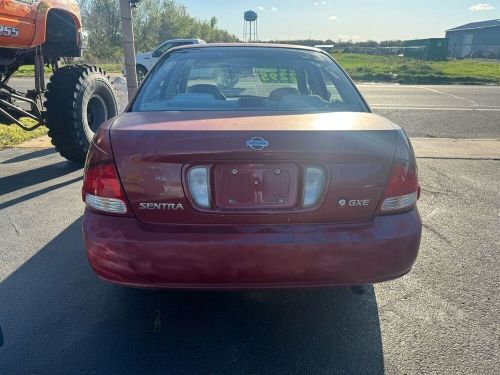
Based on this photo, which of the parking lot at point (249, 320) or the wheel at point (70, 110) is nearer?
the parking lot at point (249, 320)

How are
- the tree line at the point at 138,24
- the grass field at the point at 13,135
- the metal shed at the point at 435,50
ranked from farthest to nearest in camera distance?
the tree line at the point at 138,24 → the metal shed at the point at 435,50 → the grass field at the point at 13,135

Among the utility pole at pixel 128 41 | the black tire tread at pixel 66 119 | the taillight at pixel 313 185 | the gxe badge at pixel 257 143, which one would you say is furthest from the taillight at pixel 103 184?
the utility pole at pixel 128 41

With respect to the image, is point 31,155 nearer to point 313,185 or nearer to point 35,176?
point 35,176

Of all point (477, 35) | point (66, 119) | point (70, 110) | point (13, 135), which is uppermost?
point (477, 35)

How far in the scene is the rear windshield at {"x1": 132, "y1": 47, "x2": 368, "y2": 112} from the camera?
8.84ft

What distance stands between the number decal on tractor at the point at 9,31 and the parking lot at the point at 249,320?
2418mm

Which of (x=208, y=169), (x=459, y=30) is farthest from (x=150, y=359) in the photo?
(x=459, y=30)

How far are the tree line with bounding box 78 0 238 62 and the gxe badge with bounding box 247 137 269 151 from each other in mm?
38681

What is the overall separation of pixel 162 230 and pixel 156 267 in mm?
176

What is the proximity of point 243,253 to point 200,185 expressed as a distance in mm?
377

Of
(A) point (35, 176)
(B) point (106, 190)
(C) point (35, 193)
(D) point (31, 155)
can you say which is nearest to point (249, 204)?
(B) point (106, 190)

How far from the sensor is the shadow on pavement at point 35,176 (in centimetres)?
493

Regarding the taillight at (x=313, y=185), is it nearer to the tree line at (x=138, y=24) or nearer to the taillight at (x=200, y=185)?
the taillight at (x=200, y=185)

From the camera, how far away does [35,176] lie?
5324 mm
